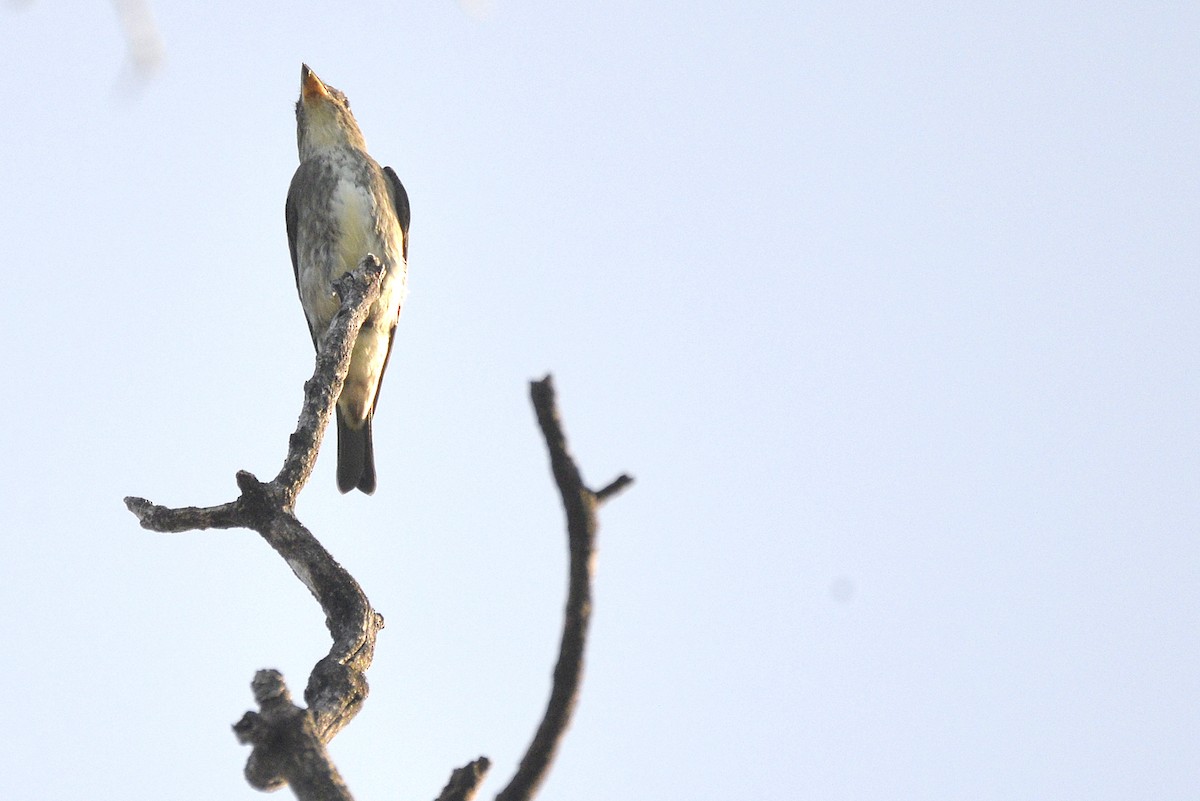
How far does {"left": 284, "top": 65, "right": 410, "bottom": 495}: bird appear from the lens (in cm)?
644

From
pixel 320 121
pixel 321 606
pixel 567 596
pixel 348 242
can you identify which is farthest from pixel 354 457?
pixel 567 596

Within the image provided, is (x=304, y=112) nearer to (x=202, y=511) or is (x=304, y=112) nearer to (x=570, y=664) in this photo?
(x=202, y=511)

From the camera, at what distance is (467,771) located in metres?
2.12

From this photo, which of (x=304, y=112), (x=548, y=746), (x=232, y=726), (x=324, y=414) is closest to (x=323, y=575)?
(x=324, y=414)

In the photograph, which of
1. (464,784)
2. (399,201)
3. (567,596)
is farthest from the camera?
(399,201)

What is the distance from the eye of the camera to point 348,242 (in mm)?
6723

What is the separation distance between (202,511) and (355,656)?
57 centimetres

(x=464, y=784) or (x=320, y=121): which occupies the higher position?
(x=320, y=121)

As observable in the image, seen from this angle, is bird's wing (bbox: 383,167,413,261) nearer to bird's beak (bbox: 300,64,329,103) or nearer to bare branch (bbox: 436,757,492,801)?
bird's beak (bbox: 300,64,329,103)

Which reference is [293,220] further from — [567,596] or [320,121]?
[567,596]

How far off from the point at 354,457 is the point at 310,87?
257 cm

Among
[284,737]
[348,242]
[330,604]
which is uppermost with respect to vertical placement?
[348,242]

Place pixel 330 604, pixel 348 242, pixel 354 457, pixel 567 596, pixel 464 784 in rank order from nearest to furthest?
pixel 567 596 → pixel 464 784 → pixel 330 604 → pixel 354 457 → pixel 348 242

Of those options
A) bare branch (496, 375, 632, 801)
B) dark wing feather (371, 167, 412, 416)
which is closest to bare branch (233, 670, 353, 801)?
bare branch (496, 375, 632, 801)
